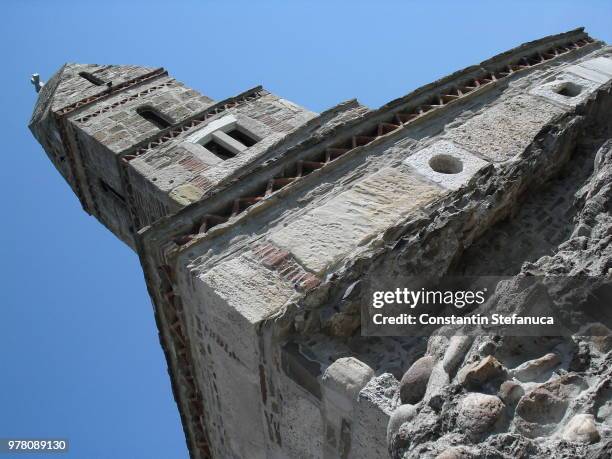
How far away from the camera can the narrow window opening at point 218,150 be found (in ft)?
35.9

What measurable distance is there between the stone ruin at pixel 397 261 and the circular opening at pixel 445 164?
3 centimetres

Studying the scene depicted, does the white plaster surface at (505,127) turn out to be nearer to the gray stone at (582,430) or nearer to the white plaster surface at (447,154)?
the white plaster surface at (447,154)

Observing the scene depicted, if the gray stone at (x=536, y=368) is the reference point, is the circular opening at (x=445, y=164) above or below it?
above

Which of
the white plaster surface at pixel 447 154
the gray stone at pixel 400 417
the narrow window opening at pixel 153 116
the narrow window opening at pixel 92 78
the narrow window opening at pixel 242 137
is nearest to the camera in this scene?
the gray stone at pixel 400 417

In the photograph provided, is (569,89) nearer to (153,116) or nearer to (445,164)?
(445,164)

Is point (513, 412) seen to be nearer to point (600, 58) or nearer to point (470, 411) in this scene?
point (470, 411)

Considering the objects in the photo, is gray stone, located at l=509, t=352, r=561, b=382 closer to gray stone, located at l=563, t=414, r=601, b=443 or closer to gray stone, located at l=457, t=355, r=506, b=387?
gray stone, located at l=457, t=355, r=506, b=387

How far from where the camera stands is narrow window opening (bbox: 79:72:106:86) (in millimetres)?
14978

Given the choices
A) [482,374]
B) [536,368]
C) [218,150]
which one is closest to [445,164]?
[536,368]

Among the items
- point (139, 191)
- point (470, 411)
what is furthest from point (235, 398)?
point (139, 191)

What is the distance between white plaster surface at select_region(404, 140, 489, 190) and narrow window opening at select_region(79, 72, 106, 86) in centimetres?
970

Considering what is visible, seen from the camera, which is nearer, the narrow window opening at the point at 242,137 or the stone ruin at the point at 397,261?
the stone ruin at the point at 397,261
